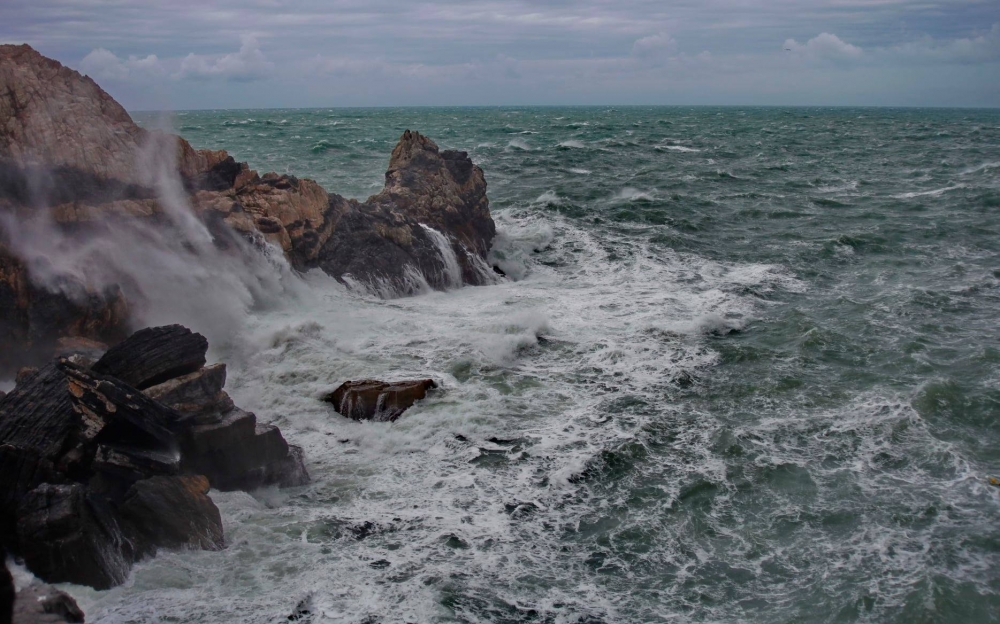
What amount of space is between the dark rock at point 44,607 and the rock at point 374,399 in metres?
5.35

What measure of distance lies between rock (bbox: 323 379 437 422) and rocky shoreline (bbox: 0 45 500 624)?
0.09ft

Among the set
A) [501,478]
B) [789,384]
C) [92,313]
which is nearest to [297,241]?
[92,313]

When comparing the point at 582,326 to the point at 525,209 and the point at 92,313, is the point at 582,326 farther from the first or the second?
the point at 525,209

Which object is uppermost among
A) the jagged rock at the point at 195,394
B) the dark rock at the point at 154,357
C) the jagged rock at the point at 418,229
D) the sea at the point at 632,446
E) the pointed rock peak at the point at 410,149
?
the pointed rock peak at the point at 410,149

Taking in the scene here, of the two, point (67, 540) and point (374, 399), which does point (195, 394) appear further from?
point (67, 540)

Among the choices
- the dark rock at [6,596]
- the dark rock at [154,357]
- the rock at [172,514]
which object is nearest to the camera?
the dark rock at [6,596]

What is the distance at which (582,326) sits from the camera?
52.8 ft

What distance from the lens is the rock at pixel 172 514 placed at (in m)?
8.03

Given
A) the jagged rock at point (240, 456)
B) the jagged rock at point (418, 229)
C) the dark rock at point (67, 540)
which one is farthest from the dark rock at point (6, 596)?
the jagged rock at point (418, 229)

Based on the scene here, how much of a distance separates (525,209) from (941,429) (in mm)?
18119

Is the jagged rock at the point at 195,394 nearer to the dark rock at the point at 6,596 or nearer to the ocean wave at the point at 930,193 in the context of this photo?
the dark rock at the point at 6,596

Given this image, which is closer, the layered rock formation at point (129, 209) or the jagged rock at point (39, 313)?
the jagged rock at point (39, 313)

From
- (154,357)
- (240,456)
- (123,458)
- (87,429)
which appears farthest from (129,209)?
(123,458)

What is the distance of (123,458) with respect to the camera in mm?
8656
